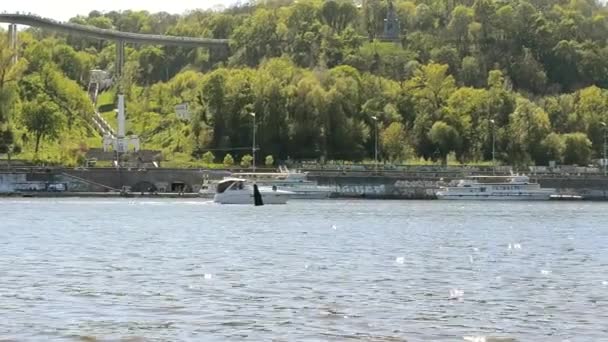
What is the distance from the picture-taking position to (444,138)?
15062 centimetres

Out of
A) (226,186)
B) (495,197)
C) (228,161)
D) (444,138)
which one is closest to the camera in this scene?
(226,186)

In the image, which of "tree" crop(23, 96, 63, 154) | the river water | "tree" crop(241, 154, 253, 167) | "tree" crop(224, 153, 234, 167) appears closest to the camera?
the river water

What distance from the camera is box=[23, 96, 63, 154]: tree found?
144 metres

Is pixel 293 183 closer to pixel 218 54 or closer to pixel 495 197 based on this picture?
pixel 495 197

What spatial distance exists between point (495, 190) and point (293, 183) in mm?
22056

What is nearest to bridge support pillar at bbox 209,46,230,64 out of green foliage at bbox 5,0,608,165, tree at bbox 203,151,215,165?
green foliage at bbox 5,0,608,165

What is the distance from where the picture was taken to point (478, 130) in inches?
6033

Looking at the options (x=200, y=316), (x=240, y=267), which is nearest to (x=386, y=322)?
(x=200, y=316)

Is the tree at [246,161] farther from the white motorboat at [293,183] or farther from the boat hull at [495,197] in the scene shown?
the boat hull at [495,197]

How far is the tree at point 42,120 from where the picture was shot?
143500 mm

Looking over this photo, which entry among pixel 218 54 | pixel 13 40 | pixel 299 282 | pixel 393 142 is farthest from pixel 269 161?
pixel 299 282

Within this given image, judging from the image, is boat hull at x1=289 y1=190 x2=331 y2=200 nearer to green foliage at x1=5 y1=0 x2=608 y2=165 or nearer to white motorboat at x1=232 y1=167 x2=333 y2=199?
white motorboat at x1=232 y1=167 x2=333 y2=199

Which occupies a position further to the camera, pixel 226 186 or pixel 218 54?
pixel 218 54

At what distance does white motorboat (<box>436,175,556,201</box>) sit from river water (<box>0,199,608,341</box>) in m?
61.1
